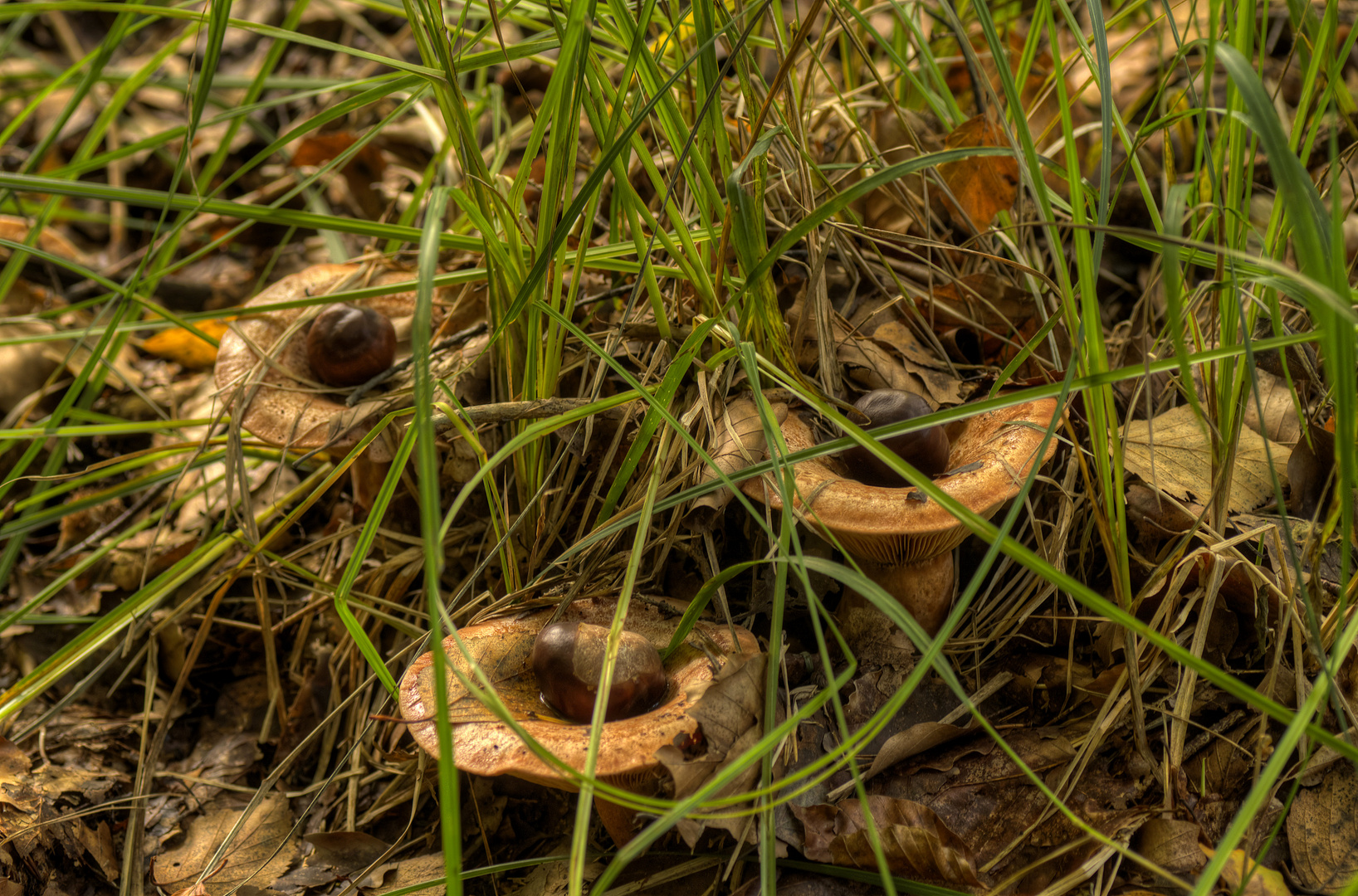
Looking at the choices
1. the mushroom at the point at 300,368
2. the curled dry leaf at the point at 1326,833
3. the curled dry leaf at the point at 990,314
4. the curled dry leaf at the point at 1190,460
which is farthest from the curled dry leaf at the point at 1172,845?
the mushroom at the point at 300,368

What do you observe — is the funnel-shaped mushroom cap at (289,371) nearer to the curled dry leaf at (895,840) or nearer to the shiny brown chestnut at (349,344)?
the shiny brown chestnut at (349,344)

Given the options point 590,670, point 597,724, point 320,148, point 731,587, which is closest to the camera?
point 597,724

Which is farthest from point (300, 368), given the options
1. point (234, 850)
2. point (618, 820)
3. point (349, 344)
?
point (618, 820)

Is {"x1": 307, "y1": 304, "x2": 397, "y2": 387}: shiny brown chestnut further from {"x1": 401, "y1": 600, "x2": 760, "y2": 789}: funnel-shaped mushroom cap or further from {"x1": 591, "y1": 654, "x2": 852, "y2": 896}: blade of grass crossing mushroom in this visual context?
{"x1": 591, "y1": 654, "x2": 852, "y2": 896}: blade of grass crossing mushroom

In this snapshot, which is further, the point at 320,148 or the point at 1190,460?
the point at 320,148

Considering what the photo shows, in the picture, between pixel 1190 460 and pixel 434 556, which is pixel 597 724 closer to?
pixel 434 556
